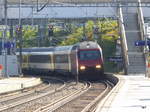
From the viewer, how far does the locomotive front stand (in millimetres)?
48866

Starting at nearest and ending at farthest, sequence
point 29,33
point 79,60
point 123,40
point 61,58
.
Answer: point 79,60, point 61,58, point 123,40, point 29,33

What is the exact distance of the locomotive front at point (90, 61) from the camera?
4887 cm

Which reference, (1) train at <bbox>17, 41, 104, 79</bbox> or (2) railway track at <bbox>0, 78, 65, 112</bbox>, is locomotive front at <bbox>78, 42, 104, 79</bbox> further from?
(2) railway track at <bbox>0, 78, 65, 112</bbox>

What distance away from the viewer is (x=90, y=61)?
49.1m

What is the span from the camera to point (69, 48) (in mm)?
52750

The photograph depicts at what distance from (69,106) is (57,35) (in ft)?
202

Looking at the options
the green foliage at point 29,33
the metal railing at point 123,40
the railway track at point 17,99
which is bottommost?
the railway track at point 17,99

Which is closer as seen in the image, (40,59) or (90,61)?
(90,61)

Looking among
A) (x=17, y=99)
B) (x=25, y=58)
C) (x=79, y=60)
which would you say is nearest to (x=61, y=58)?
(x=79, y=60)

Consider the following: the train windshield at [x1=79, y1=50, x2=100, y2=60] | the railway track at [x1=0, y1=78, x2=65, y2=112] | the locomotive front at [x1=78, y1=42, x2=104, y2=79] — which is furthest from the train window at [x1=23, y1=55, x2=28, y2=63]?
the railway track at [x1=0, y1=78, x2=65, y2=112]

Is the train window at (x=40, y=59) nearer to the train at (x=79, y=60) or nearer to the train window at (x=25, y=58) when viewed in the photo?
the train at (x=79, y=60)

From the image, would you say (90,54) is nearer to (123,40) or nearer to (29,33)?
Result: (123,40)

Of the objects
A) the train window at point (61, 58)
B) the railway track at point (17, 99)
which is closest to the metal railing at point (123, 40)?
the train window at point (61, 58)

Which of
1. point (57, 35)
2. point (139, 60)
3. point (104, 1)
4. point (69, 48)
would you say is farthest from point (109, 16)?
point (69, 48)
